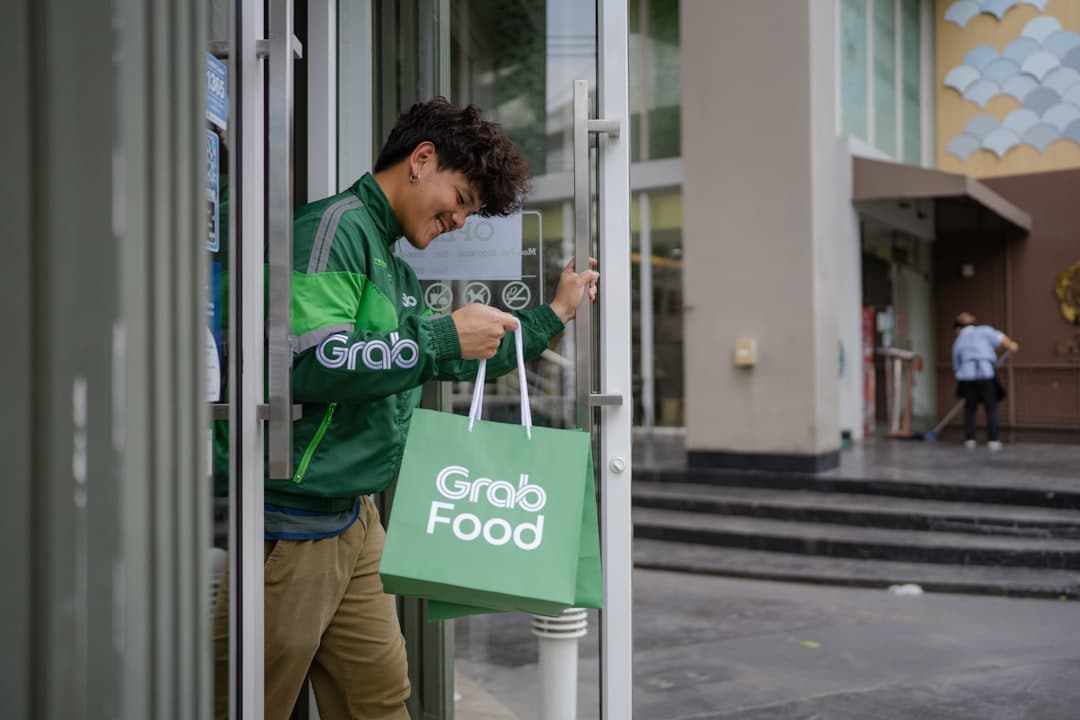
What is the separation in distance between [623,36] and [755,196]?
756 cm

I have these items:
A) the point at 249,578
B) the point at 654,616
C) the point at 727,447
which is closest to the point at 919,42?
the point at 727,447

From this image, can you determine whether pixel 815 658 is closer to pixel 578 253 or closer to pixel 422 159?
pixel 578 253

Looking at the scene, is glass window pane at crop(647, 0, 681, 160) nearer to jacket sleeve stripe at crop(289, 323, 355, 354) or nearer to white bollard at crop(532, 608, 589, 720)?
white bollard at crop(532, 608, 589, 720)

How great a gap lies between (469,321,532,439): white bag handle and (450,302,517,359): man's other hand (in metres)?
0.07

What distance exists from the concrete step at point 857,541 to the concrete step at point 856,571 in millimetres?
64

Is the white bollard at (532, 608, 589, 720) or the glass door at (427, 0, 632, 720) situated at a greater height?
the glass door at (427, 0, 632, 720)

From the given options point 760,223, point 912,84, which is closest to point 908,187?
point 760,223

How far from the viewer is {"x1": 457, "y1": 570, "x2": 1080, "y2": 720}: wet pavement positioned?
421 centimetres

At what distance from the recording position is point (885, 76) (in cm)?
1459

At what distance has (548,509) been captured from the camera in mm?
1923

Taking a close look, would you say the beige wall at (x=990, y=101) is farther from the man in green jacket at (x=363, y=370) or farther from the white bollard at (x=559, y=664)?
the man in green jacket at (x=363, y=370)

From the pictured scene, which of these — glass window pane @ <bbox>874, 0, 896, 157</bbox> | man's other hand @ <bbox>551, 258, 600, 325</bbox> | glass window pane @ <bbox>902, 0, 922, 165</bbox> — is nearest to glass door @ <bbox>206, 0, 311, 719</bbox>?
man's other hand @ <bbox>551, 258, 600, 325</bbox>

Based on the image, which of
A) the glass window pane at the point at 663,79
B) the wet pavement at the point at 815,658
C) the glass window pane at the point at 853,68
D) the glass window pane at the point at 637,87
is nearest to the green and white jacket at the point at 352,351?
the wet pavement at the point at 815,658

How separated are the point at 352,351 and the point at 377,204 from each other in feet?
1.32
